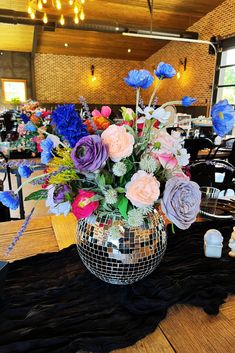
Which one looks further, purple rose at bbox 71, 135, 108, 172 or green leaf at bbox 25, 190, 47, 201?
green leaf at bbox 25, 190, 47, 201

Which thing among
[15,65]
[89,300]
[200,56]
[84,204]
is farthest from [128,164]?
[15,65]

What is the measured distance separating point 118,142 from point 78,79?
1261 cm

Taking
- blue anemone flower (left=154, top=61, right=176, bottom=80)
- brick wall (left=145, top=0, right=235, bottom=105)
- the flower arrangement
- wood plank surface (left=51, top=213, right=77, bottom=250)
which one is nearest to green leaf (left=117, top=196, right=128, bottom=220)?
the flower arrangement

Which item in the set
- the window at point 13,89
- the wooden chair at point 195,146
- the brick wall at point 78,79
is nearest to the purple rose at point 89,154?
the wooden chair at point 195,146

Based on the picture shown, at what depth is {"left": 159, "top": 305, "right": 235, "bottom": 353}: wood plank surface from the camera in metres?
0.61

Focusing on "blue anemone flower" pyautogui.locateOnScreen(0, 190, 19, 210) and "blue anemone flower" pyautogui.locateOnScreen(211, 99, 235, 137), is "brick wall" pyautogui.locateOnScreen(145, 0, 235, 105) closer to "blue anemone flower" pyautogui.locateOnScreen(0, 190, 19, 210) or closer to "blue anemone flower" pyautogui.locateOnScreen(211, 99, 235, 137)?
"blue anemone flower" pyautogui.locateOnScreen(211, 99, 235, 137)

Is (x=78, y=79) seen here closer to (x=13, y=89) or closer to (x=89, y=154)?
(x=13, y=89)

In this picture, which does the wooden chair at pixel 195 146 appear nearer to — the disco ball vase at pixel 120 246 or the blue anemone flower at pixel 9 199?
the disco ball vase at pixel 120 246

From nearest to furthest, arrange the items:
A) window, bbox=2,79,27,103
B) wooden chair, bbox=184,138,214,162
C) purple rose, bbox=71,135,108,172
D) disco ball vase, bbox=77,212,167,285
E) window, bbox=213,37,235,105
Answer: purple rose, bbox=71,135,108,172 < disco ball vase, bbox=77,212,167,285 < wooden chair, bbox=184,138,214,162 < window, bbox=213,37,235,105 < window, bbox=2,79,27,103

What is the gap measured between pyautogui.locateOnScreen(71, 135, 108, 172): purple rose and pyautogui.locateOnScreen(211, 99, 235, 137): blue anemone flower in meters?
0.27

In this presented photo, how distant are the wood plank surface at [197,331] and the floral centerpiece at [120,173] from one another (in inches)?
6.6

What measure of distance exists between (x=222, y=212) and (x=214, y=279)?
24.1 inches

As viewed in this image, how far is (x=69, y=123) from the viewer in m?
0.63

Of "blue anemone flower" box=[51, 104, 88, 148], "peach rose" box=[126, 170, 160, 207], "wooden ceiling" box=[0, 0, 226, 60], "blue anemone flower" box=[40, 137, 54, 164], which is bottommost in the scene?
"peach rose" box=[126, 170, 160, 207]
